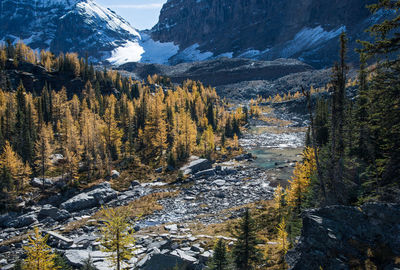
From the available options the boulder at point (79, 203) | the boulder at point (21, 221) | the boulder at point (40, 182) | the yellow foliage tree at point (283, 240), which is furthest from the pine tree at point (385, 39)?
the boulder at point (40, 182)

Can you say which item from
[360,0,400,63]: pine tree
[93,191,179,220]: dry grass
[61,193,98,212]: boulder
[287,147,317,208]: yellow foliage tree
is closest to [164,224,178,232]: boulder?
[93,191,179,220]: dry grass

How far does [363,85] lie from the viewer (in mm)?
31344

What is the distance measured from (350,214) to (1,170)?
157 ft

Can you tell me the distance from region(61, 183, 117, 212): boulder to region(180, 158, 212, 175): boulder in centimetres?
1659

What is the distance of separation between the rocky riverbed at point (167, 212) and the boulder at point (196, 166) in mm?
226

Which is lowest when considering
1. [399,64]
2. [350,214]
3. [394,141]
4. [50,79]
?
[350,214]

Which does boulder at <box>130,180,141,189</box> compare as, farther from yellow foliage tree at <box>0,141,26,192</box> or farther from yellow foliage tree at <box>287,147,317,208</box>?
yellow foliage tree at <box>287,147,317,208</box>

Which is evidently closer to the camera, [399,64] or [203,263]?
[399,64]

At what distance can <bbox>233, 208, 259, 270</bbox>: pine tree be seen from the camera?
14917mm

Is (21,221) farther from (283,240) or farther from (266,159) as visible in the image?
(266,159)

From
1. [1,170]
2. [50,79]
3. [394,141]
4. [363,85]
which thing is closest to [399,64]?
[394,141]

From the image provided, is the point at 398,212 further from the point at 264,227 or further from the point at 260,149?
the point at 260,149

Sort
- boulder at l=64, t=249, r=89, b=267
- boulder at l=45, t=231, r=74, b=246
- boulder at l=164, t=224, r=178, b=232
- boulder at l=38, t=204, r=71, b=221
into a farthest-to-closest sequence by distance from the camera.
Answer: boulder at l=38, t=204, r=71, b=221 → boulder at l=164, t=224, r=178, b=232 → boulder at l=45, t=231, r=74, b=246 → boulder at l=64, t=249, r=89, b=267

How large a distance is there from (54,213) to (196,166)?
2987 cm
